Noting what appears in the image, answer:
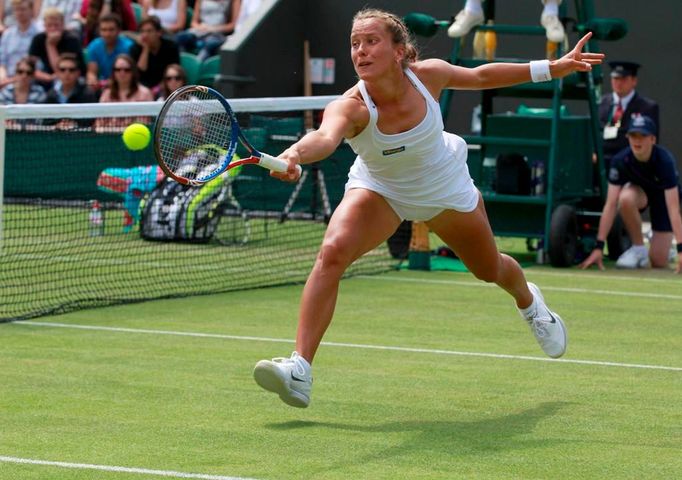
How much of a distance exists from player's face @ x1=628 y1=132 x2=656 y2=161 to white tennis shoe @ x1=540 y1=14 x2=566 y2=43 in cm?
105

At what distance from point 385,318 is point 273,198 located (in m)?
5.22

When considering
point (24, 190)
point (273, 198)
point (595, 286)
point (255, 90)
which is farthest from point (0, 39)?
point (595, 286)

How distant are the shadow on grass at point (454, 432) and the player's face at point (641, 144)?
631cm

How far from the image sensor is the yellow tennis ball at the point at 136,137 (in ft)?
38.1

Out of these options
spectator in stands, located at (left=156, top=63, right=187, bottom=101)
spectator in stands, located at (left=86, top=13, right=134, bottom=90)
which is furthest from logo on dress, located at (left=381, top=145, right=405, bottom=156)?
spectator in stands, located at (left=86, top=13, right=134, bottom=90)

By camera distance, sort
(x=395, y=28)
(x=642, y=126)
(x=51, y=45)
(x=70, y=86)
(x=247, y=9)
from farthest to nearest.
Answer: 1. (x=247, y=9)
2. (x=51, y=45)
3. (x=70, y=86)
4. (x=642, y=126)
5. (x=395, y=28)

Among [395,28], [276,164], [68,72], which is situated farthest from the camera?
[68,72]

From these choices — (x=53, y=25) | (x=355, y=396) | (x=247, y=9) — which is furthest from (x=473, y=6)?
(x=53, y=25)

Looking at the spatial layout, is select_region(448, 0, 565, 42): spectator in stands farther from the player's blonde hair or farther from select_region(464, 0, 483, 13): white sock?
the player's blonde hair

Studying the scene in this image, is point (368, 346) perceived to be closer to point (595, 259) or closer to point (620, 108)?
point (595, 259)

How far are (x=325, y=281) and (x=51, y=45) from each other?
12.7m

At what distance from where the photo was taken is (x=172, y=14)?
1823 cm

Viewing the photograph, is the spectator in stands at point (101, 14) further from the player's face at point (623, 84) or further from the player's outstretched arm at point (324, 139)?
the player's outstretched arm at point (324, 139)

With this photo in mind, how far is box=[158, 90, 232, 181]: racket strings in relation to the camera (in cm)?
607
